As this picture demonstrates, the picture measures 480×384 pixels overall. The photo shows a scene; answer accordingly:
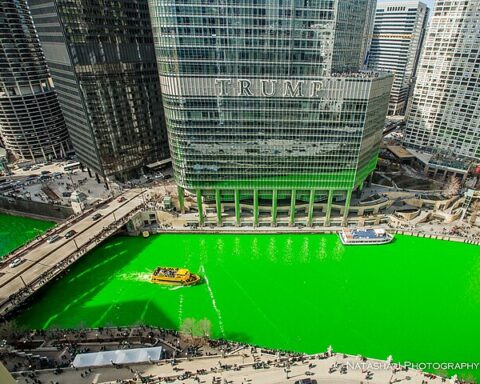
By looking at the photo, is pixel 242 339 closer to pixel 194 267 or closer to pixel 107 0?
pixel 194 267

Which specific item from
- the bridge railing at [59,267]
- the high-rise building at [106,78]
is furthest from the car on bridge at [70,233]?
the high-rise building at [106,78]

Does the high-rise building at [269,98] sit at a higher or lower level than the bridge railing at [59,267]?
higher

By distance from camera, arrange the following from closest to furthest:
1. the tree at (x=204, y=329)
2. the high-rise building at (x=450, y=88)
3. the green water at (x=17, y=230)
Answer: the tree at (x=204, y=329), the green water at (x=17, y=230), the high-rise building at (x=450, y=88)

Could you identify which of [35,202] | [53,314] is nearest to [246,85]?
[53,314]

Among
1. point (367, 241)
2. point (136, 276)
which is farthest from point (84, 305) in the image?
point (367, 241)

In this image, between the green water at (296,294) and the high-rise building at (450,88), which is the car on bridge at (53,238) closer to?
the green water at (296,294)

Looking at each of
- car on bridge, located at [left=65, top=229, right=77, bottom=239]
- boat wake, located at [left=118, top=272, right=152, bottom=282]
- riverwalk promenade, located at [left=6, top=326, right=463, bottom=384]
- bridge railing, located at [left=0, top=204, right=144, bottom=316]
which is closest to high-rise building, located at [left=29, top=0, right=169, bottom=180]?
car on bridge, located at [left=65, top=229, right=77, bottom=239]

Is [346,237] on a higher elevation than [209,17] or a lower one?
lower

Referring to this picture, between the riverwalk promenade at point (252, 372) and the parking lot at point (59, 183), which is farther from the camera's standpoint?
the parking lot at point (59, 183)

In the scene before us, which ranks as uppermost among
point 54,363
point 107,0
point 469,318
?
point 107,0
